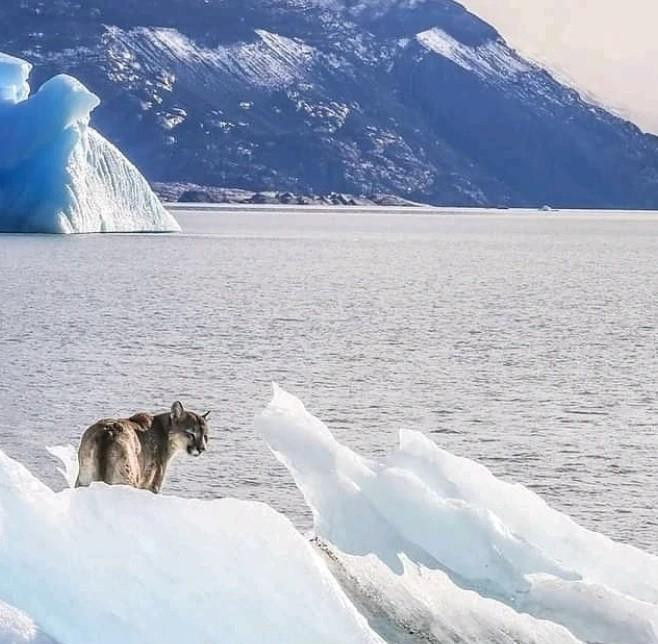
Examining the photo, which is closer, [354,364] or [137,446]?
[137,446]

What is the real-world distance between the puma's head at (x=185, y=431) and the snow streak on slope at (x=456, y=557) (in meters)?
1.33

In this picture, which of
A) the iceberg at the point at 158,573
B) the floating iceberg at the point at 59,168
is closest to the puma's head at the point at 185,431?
the iceberg at the point at 158,573

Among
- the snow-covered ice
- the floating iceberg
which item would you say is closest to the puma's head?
the snow-covered ice

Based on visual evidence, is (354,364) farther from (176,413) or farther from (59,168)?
(59,168)

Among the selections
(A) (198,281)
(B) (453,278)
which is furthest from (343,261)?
(A) (198,281)

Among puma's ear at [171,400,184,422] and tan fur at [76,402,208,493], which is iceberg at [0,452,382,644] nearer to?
tan fur at [76,402,208,493]

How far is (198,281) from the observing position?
64500 mm

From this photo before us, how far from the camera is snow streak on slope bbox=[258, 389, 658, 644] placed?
8.45m

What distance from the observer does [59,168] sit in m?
69.7

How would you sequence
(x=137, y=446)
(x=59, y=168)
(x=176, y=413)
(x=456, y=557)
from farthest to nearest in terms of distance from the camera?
(x=59, y=168)
(x=176, y=413)
(x=137, y=446)
(x=456, y=557)

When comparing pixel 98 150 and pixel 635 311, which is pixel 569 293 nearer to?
pixel 635 311

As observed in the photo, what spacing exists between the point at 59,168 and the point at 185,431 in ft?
200

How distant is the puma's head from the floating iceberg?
5903cm

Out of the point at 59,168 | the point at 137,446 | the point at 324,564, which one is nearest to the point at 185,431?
the point at 137,446
